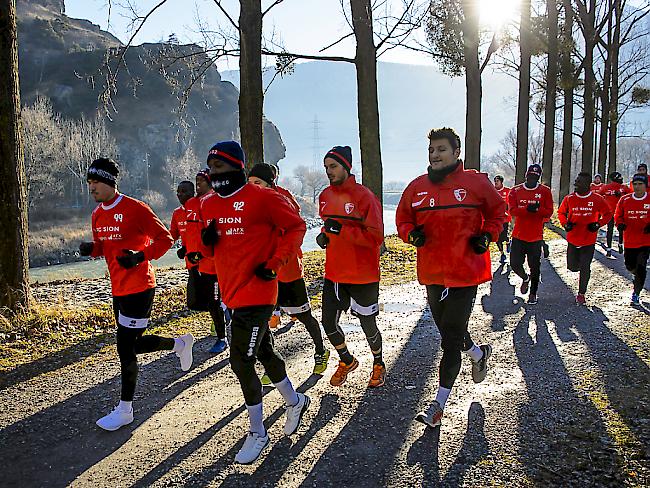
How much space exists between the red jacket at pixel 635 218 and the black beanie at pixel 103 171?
7825 mm

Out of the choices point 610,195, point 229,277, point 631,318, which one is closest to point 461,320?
point 229,277

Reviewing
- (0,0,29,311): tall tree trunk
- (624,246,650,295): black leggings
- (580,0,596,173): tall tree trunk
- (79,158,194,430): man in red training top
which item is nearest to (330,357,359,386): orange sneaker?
(79,158,194,430): man in red training top

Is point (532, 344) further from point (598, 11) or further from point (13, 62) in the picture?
point (598, 11)

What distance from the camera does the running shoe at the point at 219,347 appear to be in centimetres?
672

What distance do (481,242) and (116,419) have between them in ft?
10.8

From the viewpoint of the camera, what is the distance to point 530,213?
940 cm

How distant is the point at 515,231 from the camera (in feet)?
31.6

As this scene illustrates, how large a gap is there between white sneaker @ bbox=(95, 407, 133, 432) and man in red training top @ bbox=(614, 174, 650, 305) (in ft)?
25.0

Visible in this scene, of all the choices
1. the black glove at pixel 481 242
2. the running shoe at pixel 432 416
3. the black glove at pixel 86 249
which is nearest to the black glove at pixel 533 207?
the black glove at pixel 481 242

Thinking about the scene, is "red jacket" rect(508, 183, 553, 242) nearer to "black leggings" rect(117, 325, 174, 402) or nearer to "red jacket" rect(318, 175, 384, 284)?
"red jacket" rect(318, 175, 384, 284)

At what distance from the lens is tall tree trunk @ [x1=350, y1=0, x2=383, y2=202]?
14.4m

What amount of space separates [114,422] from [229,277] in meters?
1.68

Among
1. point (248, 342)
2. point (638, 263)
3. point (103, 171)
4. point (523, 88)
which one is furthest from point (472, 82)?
point (248, 342)

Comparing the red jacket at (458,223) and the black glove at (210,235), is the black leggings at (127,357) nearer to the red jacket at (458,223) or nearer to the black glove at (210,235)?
the black glove at (210,235)
